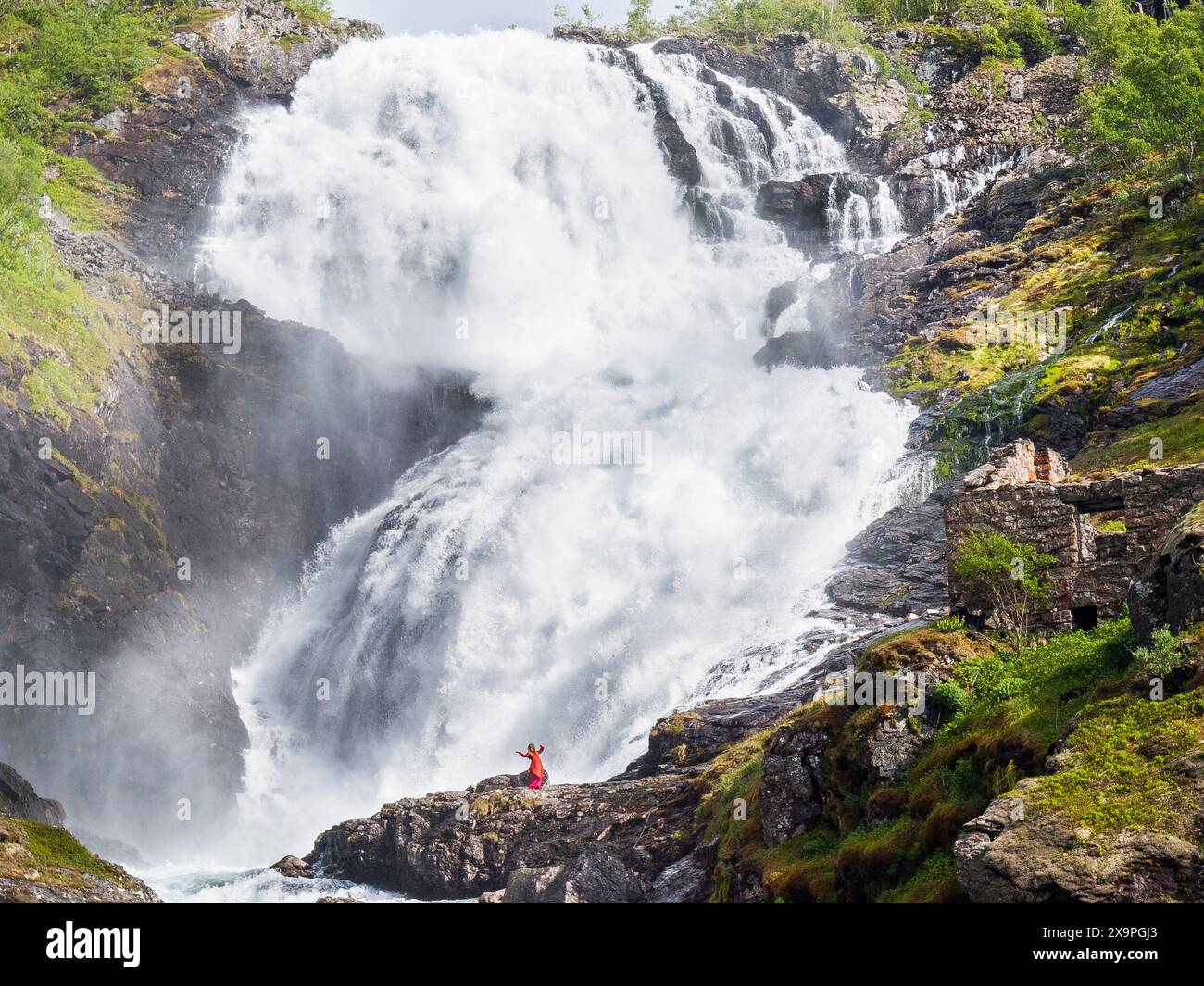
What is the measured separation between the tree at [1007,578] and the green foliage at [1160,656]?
6045mm

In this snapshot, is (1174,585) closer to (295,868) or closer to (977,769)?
(977,769)

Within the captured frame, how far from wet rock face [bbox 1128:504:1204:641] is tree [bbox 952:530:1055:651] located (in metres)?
4.52

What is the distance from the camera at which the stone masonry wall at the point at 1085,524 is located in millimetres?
18281

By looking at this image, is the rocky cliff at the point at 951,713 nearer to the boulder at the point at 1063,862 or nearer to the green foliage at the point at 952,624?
the boulder at the point at 1063,862

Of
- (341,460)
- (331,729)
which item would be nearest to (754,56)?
(341,460)

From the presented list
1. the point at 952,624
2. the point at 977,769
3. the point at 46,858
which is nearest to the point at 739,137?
the point at 952,624

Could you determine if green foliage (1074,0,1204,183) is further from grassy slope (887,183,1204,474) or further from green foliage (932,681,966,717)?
green foliage (932,681,966,717)

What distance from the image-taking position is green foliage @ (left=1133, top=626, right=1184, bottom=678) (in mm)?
11578

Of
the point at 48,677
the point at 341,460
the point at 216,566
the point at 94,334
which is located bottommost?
the point at 48,677

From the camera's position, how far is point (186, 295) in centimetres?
5262

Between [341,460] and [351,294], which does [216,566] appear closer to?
[341,460]

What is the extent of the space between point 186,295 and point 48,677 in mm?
21776

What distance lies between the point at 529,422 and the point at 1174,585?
41.3m

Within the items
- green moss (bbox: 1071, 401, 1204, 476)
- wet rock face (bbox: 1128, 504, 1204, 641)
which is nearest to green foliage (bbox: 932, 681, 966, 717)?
wet rock face (bbox: 1128, 504, 1204, 641)
